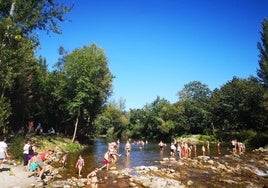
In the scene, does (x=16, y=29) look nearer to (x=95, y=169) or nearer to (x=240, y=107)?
(x=95, y=169)

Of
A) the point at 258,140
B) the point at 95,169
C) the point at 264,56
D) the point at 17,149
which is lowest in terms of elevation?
the point at 95,169

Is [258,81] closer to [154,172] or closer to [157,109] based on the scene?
[157,109]

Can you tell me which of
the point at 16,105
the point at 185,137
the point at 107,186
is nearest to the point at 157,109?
the point at 185,137

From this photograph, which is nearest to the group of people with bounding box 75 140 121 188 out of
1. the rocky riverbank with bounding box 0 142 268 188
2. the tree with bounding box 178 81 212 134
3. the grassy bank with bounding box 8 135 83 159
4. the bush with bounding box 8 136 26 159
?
the rocky riverbank with bounding box 0 142 268 188

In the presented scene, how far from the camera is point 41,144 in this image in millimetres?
39469

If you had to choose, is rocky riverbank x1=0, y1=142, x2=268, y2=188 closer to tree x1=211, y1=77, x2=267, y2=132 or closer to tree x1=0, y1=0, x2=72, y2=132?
tree x1=0, y1=0, x2=72, y2=132

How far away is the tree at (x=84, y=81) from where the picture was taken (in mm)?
50156

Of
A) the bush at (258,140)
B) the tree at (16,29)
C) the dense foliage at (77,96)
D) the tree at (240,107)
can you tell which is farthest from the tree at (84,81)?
the tree at (240,107)

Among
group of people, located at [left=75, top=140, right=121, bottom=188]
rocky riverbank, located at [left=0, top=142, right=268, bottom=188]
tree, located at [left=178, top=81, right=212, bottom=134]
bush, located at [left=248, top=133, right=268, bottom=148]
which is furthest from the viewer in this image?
tree, located at [left=178, top=81, right=212, bottom=134]

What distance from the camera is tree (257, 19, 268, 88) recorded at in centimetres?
6469

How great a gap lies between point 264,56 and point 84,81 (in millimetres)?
40733

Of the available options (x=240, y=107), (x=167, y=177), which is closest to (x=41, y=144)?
(x=167, y=177)

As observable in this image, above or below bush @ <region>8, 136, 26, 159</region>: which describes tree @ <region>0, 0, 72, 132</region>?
above

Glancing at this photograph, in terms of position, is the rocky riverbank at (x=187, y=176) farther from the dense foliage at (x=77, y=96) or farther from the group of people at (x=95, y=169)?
the dense foliage at (x=77, y=96)
